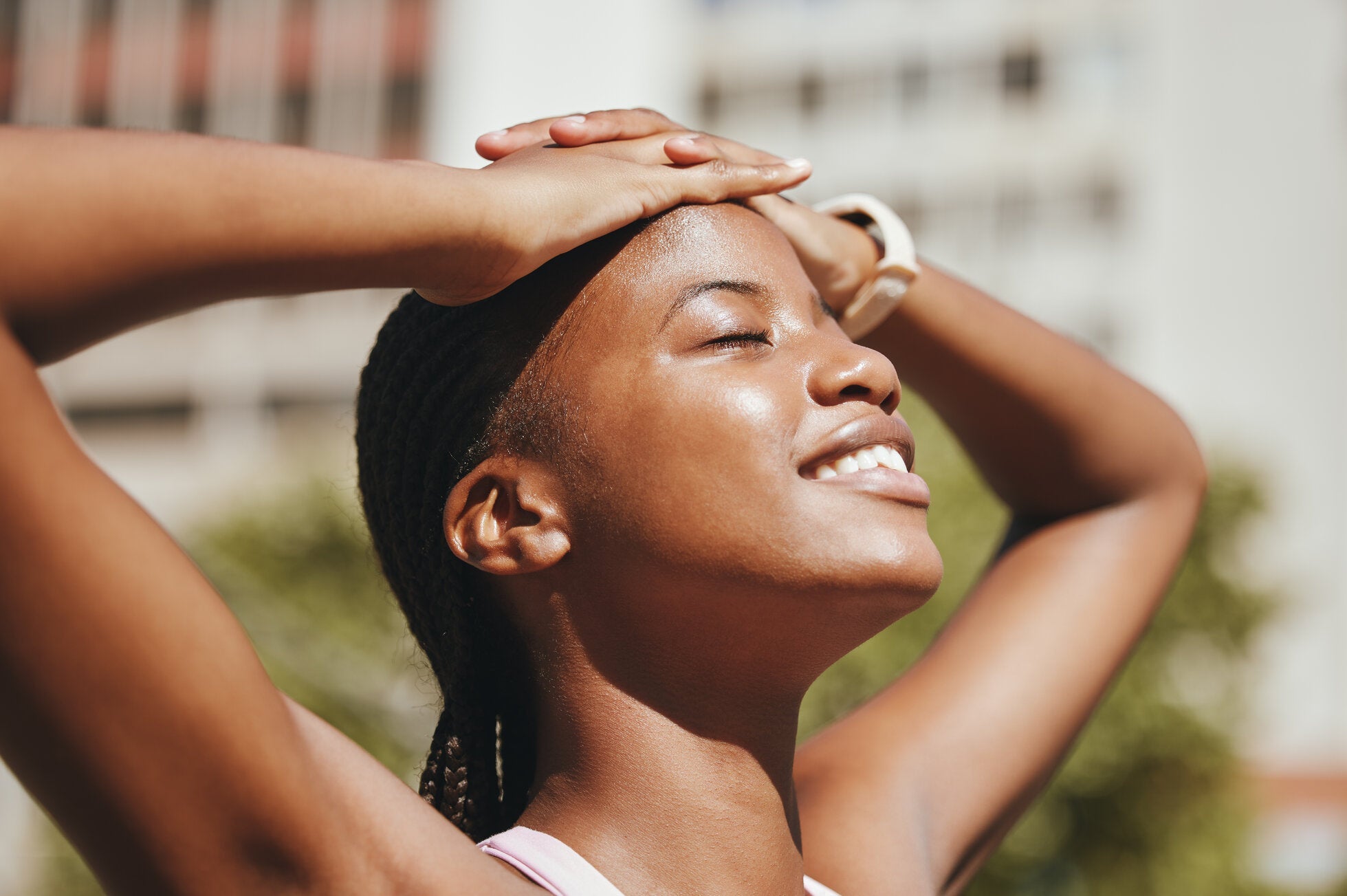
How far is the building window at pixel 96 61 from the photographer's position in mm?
32375

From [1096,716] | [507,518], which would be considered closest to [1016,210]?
[1096,716]

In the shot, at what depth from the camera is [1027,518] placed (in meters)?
2.79

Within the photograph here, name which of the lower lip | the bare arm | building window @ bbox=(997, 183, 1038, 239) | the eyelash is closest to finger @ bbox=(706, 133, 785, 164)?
the eyelash

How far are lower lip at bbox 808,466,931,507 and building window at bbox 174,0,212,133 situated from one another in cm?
3295

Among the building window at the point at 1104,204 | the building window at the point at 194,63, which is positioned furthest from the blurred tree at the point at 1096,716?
the building window at the point at 194,63

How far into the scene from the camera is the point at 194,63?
3225 cm

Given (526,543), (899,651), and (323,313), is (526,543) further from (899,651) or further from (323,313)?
(323,313)

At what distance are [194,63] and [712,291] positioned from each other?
110 feet

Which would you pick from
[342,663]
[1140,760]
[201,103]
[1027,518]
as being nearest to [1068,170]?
[201,103]

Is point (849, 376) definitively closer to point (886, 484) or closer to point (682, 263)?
point (886, 484)

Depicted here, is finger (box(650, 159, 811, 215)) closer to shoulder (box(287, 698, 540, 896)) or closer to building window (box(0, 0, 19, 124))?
shoulder (box(287, 698, 540, 896))

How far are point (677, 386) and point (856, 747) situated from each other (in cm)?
85

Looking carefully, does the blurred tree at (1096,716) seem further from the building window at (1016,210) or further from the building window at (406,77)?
the building window at (1016,210)

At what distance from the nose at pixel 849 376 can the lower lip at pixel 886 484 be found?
0.36ft
